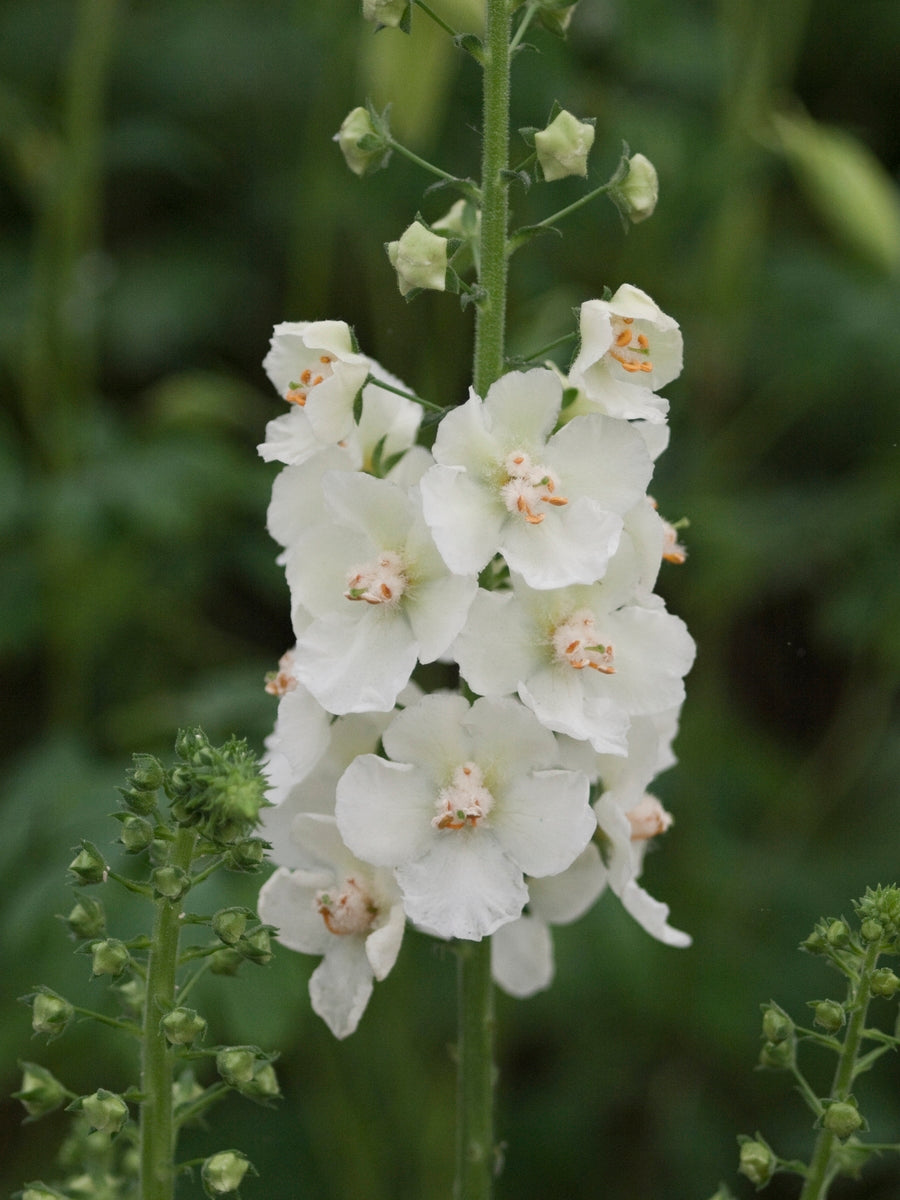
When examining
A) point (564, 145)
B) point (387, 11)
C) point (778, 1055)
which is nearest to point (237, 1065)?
point (778, 1055)

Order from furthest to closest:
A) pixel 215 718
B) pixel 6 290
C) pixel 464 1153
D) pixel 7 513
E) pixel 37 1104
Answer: pixel 6 290, pixel 7 513, pixel 215 718, pixel 464 1153, pixel 37 1104

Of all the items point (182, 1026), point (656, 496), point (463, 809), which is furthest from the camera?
point (656, 496)

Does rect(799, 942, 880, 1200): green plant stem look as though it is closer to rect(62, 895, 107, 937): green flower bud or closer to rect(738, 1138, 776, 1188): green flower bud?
rect(738, 1138, 776, 1188): green flower bud

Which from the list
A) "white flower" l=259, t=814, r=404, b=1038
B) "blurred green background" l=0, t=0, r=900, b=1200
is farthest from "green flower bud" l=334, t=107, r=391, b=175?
"blurred green background" l=0, t=0, r=900, b=1200

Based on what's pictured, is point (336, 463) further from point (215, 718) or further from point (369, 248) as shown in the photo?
point (369, 248)

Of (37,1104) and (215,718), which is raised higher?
(37,1104)

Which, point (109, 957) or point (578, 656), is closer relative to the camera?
point (109, 957)

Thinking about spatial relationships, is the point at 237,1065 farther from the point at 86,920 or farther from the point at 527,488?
the point at 527,488

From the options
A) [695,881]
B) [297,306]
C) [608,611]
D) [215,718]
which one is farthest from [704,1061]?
[608,611]
